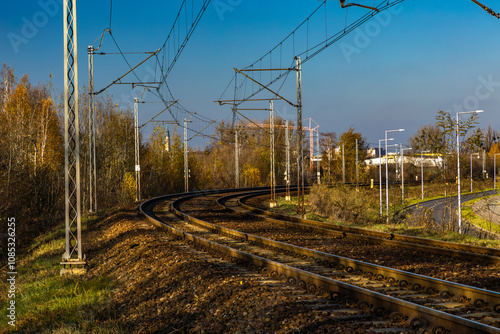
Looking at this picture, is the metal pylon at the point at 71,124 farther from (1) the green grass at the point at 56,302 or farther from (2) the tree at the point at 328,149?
(2) the tree at the point at 328,149

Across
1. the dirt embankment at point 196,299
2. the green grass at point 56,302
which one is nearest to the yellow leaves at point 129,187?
the green grass at point 56,302

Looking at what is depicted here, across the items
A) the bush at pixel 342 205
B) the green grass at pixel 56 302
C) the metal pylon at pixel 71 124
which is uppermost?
the metal pylon at pixel 71 124

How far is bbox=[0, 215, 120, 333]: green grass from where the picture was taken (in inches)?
358

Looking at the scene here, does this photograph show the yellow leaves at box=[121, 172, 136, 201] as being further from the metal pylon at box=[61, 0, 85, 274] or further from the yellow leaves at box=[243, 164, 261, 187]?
the metal pylon at box=[61, 0, 85, 274]

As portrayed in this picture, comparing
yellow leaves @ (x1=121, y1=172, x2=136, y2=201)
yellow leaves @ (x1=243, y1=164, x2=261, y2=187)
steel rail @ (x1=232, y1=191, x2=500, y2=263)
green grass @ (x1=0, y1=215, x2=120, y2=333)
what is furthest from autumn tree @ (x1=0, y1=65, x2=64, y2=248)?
yellow leaves @ (x1=243, y1=164, x2=261, y2=187)

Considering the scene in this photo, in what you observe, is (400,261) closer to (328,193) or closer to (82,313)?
(82,313)

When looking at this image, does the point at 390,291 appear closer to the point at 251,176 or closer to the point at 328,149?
the point at 251,176

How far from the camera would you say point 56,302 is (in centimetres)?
1069

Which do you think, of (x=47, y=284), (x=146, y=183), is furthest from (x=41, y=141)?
(x=47, y=284)

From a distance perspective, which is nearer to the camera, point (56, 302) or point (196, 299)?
point (196, 299)

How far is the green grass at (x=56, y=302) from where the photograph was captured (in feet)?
29.8

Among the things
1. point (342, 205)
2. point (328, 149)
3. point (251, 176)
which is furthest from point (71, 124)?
point (328, 149)

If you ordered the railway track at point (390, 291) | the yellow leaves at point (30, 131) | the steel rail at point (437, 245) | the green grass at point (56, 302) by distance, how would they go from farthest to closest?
1. the yellow leaves at point (30, 131)
2. the steel rail at point (437, 245)
3. the green grass at point (56, 302)
4. the railway track at point (390, 291)

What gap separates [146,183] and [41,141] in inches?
503
